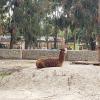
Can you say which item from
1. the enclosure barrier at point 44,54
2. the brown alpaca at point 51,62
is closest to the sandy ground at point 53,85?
the brown alpaca at point 51,62

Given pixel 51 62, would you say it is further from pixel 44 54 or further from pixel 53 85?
pixel 44 54

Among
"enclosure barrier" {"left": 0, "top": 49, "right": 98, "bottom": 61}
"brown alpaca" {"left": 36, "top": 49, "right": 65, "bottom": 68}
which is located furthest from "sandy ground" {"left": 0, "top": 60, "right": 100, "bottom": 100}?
"enclosure barrier" {"left": 0, "top": 49, "right": 98, "bottom": 61}

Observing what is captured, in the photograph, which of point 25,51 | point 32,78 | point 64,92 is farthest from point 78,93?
point 25,51

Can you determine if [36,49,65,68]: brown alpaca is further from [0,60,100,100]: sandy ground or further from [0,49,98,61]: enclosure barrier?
[0,49,98,61]: enclosure barrier

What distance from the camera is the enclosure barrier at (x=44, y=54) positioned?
32.5 metres

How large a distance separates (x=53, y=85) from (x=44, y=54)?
869 inches

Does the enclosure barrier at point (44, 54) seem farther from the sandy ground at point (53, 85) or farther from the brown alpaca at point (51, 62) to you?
the sandy ground at point (53, 85)

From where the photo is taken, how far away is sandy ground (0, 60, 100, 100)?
10.8 metres

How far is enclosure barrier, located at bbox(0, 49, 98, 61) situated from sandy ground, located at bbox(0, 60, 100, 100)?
18.8 metres

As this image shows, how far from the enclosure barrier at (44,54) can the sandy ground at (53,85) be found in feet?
61.5

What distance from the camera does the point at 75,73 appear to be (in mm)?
12820

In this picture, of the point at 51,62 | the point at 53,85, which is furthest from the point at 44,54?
the point at 53,85

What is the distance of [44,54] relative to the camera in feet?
112

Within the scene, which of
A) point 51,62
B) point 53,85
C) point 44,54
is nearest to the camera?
point 53,85
